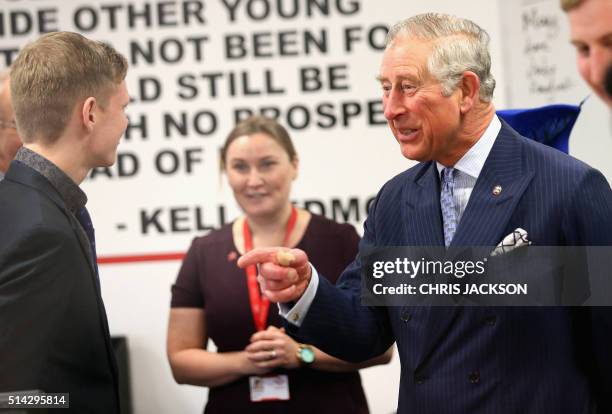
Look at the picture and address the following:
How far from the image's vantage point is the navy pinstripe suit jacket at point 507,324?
6.29 feet

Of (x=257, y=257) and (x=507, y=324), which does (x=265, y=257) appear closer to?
(x=257, y=257)

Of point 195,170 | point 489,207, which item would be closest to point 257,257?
point 489,207

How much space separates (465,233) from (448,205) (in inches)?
5.1

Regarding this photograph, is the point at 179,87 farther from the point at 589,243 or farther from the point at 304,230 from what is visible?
the point at 589,243

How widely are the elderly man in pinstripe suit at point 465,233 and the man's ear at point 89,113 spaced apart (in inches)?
22.3

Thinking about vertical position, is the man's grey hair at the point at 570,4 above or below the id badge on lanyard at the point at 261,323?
above

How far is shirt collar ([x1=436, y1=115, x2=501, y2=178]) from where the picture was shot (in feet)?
6.81

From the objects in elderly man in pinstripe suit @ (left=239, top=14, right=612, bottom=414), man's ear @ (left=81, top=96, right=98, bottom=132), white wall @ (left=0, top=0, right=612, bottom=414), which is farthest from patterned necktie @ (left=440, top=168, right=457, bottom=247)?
white wall @ (left=0, top=0, right=612, bottom=414)

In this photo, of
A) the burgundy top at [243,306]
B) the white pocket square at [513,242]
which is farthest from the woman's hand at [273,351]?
the white pocket square at [513,242]

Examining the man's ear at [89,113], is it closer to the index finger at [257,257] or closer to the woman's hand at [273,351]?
the index finger at [257,257]

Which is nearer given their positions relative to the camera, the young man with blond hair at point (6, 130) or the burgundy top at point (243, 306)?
the young man with blond hair at point (6, 130)

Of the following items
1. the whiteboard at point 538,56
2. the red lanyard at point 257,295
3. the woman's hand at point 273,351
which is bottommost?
the woman's hand at point 273,351

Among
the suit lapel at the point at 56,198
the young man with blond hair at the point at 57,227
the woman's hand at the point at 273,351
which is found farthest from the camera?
the woman's hand at the point at 273,351

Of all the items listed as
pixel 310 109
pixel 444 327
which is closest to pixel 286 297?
pixel 444 327
